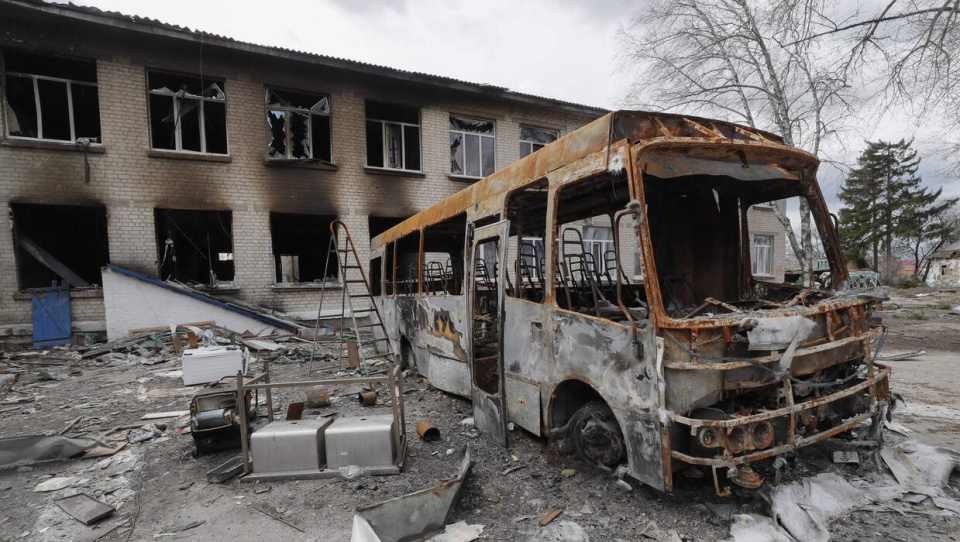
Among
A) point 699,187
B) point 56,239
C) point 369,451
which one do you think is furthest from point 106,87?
point 699,187

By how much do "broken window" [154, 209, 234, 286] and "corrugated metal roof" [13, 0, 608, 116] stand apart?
399 centimetres

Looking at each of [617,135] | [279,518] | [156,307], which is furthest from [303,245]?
[617,135]

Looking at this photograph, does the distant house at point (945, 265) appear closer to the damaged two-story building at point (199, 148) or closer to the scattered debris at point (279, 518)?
the damaged two-story building at point (199, 148)

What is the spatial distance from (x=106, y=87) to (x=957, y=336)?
1974 cm

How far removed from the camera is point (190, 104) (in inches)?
417

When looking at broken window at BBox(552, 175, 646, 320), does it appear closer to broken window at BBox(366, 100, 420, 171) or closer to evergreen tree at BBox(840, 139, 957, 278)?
broken window at BBox(366, 100, 420, 171)

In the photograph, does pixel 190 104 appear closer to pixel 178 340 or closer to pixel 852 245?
pixel 178 340

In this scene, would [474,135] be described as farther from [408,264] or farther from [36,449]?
[36,449]

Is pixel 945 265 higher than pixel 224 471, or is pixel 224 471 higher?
pixel 945 265

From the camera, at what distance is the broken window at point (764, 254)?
17.3 m

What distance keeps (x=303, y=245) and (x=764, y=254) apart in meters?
17.9

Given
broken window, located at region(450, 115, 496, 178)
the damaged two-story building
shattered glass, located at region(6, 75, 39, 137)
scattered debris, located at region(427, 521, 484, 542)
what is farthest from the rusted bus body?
shattered glass, located at region(6, 75, 39, 137)

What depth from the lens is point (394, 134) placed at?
1290 cm

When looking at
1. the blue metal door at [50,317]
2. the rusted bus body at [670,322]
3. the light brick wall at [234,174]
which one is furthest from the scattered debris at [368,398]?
the blue metal door at [50,317]
